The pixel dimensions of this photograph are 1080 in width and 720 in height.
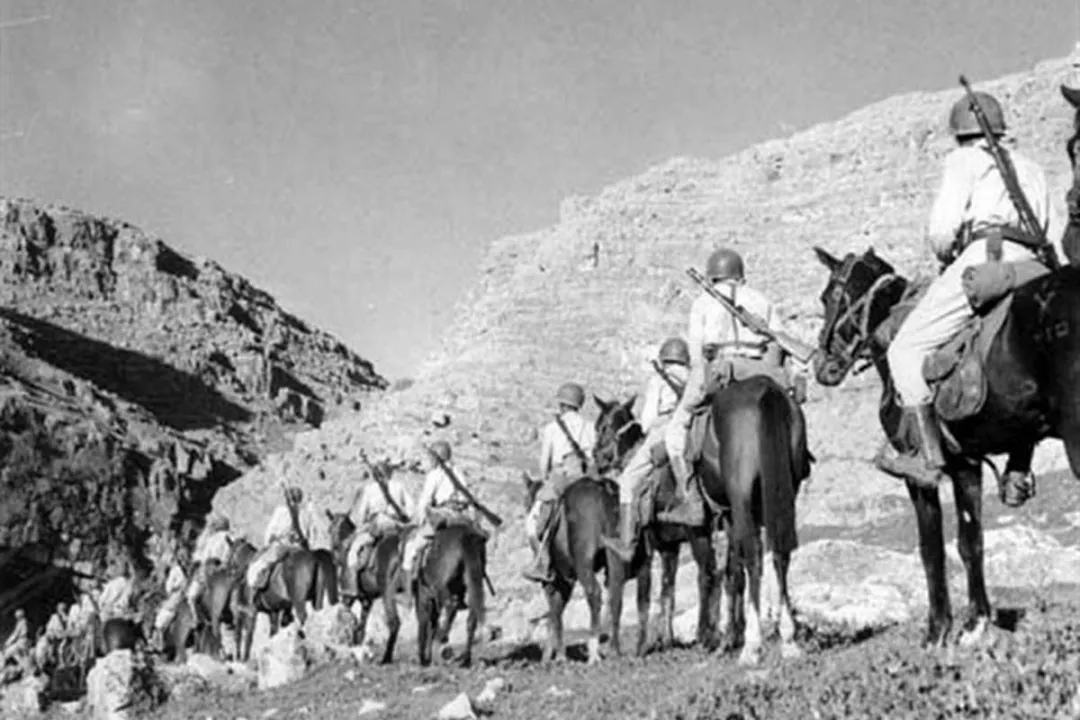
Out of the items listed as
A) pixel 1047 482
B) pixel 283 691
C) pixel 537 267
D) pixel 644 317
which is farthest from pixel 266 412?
pixel 283 691

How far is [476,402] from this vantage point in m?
92.7

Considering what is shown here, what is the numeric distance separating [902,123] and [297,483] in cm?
8268

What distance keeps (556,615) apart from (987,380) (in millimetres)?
9946

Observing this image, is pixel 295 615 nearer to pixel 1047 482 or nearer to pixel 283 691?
pixel 283 691

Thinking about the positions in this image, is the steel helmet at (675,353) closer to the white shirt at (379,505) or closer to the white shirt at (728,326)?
the white shirt at (728,326)

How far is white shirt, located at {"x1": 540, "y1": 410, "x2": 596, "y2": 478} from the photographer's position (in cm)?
1728

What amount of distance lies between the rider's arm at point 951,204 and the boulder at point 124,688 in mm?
14671

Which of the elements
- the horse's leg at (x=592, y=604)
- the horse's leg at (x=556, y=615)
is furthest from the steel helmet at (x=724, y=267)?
the horse's leg at (x=556, y=615)

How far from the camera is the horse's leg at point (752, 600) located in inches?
416

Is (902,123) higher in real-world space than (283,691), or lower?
higher

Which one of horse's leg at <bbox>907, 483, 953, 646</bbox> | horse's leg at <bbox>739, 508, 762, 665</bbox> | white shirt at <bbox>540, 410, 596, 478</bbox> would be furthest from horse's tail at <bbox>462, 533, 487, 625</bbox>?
horse's leg at <bbox>907, 483, 953, 646</bbox>

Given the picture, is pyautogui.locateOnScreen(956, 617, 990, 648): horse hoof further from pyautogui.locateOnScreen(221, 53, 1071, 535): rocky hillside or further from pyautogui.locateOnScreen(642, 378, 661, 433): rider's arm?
pyautogui.locateOnScreen(221, 53, 1071, 535): rocky hillside

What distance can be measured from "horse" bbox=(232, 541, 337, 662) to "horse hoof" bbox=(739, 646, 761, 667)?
15.3m

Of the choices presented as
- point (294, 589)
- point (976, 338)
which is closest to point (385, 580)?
point (294, 589)
